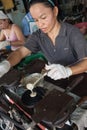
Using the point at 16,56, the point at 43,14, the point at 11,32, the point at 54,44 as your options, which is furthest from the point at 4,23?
the point at 43,14

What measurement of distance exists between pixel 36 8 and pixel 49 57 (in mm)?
460

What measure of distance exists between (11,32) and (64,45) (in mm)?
1287

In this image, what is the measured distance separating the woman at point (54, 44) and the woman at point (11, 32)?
0.86m

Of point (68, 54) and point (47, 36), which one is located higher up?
Result: point (47, 36)

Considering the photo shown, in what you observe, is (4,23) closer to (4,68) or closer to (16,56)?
(16,56)

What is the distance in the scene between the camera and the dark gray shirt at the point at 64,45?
52.1 inches

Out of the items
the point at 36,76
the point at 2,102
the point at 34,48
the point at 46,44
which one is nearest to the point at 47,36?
the point at 46,44

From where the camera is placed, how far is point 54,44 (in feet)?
4.97

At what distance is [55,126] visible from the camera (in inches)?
31.9

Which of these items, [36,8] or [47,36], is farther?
[47,36]

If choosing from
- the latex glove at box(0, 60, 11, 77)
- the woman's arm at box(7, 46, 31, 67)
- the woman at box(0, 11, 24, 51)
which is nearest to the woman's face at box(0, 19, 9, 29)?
the woman at box(0, 11, 24, 51)

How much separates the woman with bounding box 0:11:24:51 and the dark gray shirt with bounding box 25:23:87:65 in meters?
0.86

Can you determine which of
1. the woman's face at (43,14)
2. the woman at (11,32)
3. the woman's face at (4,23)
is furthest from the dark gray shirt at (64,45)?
the woman's face at (4,23)

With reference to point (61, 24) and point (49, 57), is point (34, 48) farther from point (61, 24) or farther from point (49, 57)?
point (61, 24)
